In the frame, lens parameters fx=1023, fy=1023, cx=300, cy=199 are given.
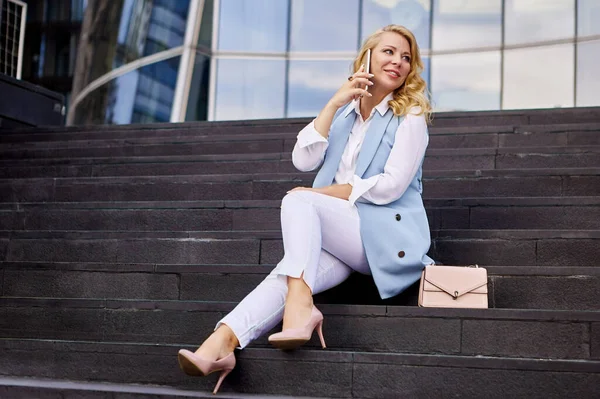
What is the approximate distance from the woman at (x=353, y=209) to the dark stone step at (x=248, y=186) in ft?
4.42

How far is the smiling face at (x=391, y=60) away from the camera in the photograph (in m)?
5.13

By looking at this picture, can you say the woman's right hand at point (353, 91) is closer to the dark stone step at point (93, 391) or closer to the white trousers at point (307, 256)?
the white trousers at point (307, 256)

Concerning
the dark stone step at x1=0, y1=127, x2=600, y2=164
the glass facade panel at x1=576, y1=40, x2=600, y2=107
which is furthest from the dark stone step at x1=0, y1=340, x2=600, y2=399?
the glass facade panel at x1=576, y1=40, x2=600, y2=107

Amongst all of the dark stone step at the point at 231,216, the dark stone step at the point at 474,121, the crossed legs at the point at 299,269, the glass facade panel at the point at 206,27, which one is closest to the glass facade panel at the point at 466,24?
the glass facade panel at the point at 206,27

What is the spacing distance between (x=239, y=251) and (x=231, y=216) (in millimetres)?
559

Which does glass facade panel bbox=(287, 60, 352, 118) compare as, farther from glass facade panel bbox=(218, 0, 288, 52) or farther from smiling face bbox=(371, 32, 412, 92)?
smiling face bbox=(371, 32, 412, 92)

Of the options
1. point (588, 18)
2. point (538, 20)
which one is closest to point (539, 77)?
point (538, 20)

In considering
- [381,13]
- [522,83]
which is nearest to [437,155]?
[522,83]

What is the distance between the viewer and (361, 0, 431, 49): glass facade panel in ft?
57.8

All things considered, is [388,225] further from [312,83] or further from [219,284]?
[312,83]

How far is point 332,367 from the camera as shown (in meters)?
4.43

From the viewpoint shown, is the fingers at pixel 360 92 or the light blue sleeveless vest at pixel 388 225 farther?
the fingers at pixel 360 92

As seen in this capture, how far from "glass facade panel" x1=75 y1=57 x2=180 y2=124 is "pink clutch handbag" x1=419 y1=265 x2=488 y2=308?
496 inches

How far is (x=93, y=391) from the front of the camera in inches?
178
